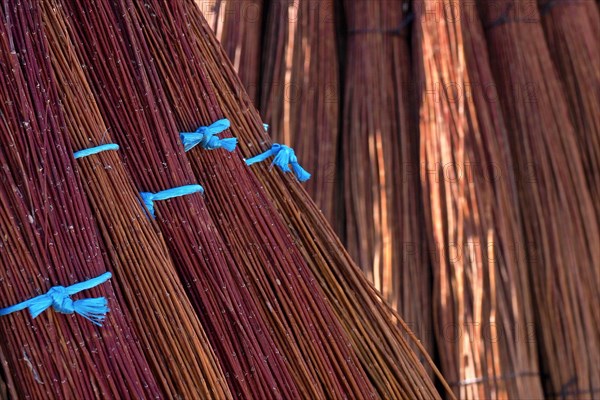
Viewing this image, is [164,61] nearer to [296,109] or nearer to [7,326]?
[7,326]

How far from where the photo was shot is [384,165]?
237 cm

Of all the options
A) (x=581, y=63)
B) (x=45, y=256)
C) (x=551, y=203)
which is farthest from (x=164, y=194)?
(x=581, y=63)

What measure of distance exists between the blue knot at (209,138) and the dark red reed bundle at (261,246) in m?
0.02

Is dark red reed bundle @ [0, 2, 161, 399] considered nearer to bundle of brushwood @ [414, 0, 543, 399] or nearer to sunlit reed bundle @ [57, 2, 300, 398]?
sunlit reed bundle @ [57, 2, 300, 398]

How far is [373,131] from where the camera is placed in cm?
241

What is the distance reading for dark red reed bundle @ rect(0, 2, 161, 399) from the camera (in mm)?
1247

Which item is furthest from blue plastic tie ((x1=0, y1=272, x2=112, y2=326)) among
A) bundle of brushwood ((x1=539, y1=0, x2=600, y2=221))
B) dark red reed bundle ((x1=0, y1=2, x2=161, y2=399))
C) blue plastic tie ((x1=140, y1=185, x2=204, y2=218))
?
bundle of brushwood ((x1=539, y1=0, x2=600, y2=221))

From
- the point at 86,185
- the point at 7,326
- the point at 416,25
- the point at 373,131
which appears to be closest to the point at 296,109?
the point at 373,131

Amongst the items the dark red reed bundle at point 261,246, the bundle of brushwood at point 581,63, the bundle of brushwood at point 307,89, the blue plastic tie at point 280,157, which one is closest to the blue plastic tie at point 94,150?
the dark red reed bundle at point 261,246

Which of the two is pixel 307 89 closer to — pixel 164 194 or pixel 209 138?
pixel 209 138

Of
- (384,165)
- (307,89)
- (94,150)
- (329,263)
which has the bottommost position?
(329,263)

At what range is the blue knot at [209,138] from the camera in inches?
59.6

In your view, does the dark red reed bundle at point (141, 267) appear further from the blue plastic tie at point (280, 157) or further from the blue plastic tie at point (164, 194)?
the blue plastic tie at point (280, 157)

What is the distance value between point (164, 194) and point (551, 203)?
1.32 m
